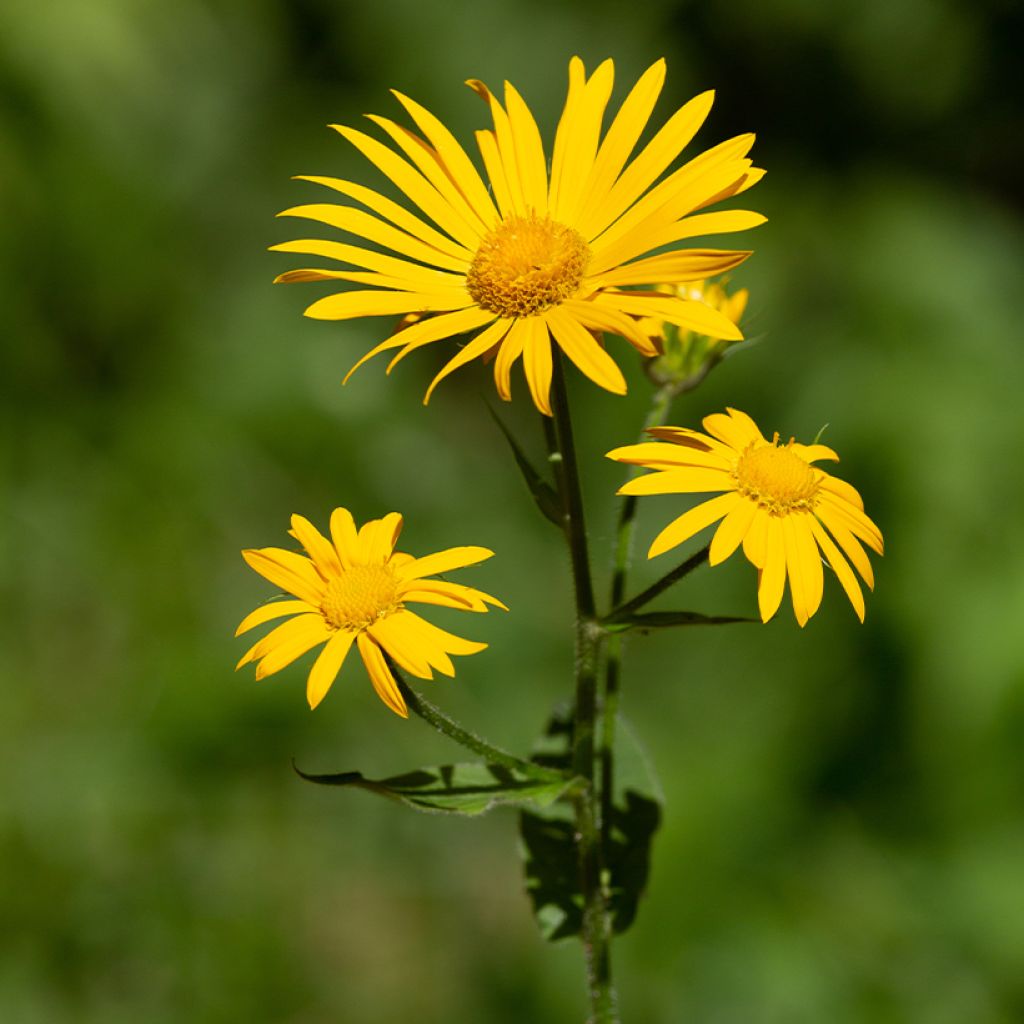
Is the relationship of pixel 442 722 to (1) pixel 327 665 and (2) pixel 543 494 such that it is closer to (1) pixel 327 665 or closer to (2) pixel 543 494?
(1) pixel 327 665

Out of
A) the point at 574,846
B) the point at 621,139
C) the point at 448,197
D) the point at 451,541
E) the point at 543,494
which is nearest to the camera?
the point at 543,494

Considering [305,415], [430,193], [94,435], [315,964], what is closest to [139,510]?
[94,435]

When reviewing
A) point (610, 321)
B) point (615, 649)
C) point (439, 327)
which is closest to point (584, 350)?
point (610, 321)

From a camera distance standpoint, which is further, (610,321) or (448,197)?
(448,197)

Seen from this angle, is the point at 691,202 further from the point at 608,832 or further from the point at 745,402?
the point at 745,402

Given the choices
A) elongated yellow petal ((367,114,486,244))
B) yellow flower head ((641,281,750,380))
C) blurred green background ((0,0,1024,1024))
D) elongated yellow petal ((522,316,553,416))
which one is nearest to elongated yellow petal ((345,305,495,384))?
elongated yellow petal ((522,316,553,416))

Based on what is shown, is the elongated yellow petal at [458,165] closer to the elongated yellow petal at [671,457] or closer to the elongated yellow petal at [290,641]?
the elongated yellow petal at [671,457]

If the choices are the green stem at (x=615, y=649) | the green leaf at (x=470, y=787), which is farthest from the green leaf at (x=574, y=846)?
the green leaf at (x=470, y=787)

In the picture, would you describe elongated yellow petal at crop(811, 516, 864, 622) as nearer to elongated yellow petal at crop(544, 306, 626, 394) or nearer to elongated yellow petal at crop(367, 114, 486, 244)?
elongated yellow petal at crop(544, 306, 626, 394)
